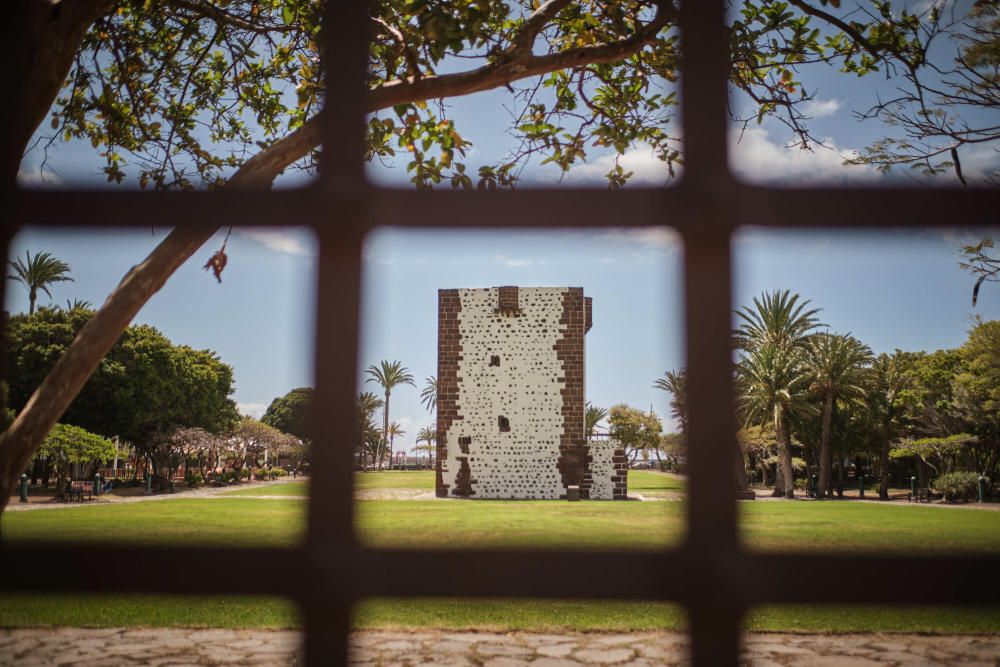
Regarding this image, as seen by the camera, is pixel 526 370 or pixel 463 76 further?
pixel 526 370

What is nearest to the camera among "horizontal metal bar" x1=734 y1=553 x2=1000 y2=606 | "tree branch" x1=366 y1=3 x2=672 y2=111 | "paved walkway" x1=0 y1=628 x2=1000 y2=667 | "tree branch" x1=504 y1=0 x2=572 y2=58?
"horizontal metal bar" x1=734 y1=553 x2=1000 y2=606

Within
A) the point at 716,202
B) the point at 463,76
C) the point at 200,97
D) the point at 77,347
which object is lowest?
the point at 77,347

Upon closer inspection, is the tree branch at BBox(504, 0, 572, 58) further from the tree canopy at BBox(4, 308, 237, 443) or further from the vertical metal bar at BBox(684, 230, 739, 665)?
the tree canopy at BBox(4, 308, 237, 443)

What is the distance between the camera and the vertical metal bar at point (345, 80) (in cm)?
73

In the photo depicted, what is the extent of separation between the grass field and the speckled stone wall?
252 inches

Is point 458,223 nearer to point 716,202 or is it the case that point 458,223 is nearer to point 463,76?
point 716,202

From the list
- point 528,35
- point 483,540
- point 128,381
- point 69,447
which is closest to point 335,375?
point 528,35

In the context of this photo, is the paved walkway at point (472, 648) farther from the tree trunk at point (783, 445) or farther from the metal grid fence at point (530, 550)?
the tree trunk at point (783, 445)

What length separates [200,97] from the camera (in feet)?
14.1

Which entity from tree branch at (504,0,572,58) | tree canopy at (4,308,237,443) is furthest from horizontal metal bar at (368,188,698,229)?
tree canopy at (4,308,237,443)

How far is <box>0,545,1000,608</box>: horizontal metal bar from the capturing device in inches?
25.6

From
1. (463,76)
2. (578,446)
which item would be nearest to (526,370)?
(578,446)

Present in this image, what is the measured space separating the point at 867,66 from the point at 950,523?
34.8 feet

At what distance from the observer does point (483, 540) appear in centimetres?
783
